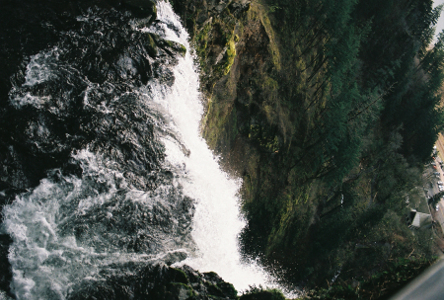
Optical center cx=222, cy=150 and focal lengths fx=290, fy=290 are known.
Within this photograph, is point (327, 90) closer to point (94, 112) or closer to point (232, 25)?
point (232, 25)

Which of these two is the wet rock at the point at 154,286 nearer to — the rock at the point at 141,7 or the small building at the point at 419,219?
the rock at the point at 141,7

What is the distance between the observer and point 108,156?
1024cm

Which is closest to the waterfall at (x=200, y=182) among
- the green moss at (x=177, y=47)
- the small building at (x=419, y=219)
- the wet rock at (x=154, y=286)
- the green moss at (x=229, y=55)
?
the green moss at (x=177, y=47)

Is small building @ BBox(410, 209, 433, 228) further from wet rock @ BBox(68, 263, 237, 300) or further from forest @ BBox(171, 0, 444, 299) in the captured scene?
wet rock @ BBox(68, 263, 237, 300)

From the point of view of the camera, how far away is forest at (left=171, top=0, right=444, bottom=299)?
628 inches

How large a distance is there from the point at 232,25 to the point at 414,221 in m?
38.8

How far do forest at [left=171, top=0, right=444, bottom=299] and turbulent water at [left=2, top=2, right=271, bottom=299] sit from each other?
105 inches

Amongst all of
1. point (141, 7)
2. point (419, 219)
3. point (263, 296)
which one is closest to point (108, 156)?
point (141, 7)

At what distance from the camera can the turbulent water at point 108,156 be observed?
8711mm

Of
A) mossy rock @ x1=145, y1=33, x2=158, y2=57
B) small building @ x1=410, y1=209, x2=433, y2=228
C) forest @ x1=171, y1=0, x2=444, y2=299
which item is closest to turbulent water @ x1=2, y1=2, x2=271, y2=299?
mossy rock @ x1=145, y1=33, x2=158, y2=57

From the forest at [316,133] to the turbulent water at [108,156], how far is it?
2.66 m

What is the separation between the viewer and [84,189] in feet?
30.9

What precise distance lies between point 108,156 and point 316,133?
21.3 meters

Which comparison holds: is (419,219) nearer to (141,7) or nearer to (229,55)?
(229,55)
